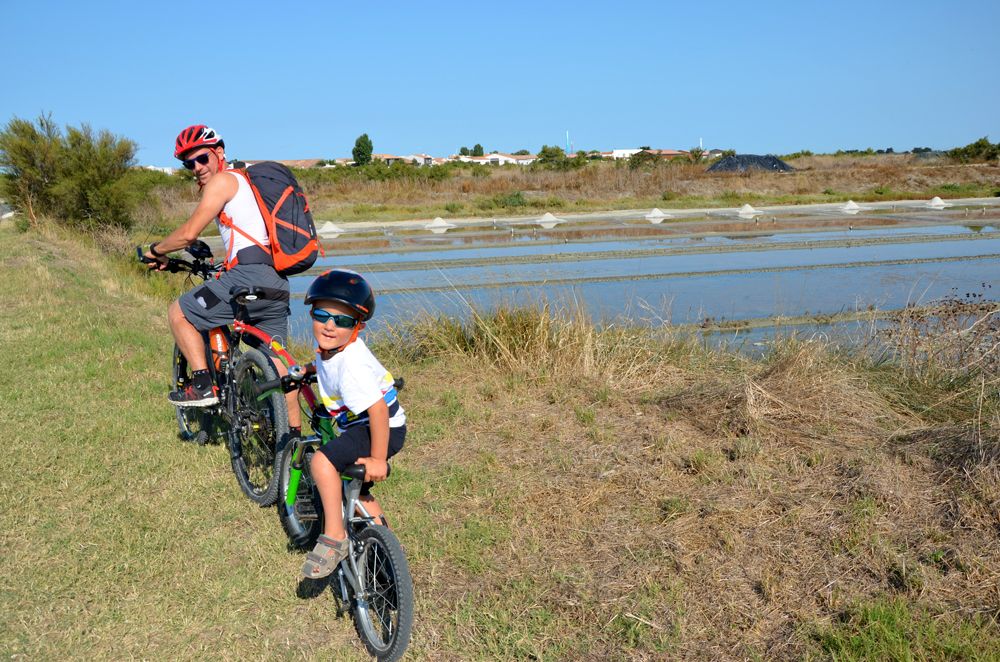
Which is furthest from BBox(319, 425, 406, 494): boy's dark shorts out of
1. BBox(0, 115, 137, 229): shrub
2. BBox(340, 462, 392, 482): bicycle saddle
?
BBox(0, 115, 137, 229): shrub

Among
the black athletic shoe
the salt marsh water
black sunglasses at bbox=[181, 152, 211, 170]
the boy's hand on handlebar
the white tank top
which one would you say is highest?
black sunglasses at bbox=[181, 152, 211, 170]

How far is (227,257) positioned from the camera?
520cm

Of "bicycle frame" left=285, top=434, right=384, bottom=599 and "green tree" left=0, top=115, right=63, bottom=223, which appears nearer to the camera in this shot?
"bicycle frame" left=285, top=434, right=384, bottom=599

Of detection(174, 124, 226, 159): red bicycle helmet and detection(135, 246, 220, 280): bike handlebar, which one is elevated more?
detection(174, 124, 226, 159): red bicycle helmet

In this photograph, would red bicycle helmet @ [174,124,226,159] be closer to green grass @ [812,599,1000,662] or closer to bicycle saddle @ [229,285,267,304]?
bicycle saddle @ [229,285,267,304]

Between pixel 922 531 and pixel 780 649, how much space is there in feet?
3.57

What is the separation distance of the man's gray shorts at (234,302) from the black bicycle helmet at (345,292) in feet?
5.38

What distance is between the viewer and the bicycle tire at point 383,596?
3316 mm

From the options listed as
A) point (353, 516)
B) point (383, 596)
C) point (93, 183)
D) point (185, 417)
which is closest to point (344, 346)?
point (353, 516)

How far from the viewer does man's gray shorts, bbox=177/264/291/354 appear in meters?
5.14

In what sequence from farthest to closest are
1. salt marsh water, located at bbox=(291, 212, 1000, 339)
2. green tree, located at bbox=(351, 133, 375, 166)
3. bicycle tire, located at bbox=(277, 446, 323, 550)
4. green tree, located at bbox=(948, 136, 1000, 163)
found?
green tree, located at bbox=(351, 133, 375, 166)
green tree, located at bbox=(948, 136, 1000, 163)
salt marsh water, located at bbox=(291, 212, 1000, 339)
bicycle tire, located at bbox=(277, 446, 323, 550)

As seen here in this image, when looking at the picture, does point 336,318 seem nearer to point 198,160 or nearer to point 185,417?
point 198,160

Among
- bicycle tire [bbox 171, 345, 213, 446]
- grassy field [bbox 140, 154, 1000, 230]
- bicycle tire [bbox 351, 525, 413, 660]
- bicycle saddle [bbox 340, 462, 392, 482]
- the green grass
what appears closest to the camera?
the green grass

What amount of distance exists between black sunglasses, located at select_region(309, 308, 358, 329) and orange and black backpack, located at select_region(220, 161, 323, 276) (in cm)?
159
